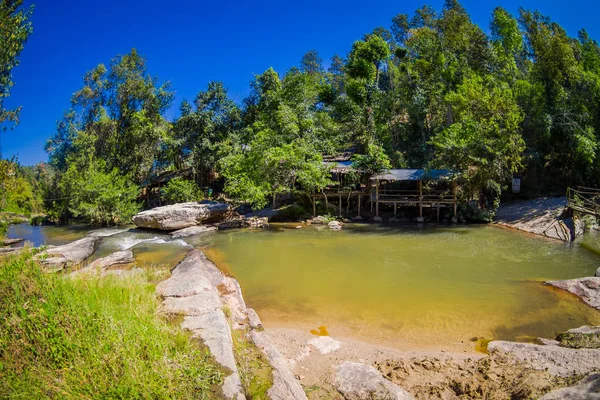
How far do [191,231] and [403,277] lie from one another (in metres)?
13.5

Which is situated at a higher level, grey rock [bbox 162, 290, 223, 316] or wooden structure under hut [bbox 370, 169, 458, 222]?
wooden structure under hut [bbox 370, 169, 458, 222]

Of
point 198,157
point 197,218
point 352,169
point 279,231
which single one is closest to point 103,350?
point 279,231

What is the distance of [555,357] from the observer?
5191 mm

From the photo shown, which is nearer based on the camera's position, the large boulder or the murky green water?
the murky green water

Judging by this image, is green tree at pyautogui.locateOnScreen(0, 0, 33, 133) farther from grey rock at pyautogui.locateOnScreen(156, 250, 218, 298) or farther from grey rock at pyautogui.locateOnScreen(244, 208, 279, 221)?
grey rock at pyautogui.locateOnScreen(244, 208, 279, 221)

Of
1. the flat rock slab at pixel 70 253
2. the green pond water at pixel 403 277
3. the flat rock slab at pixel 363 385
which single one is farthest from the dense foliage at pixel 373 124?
the flat rock slab at pixel 363 385

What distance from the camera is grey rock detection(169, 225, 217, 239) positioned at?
1947 centimetres

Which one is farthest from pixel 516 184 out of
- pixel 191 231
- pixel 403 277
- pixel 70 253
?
pixel 70 253

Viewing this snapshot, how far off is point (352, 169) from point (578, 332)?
721 inches

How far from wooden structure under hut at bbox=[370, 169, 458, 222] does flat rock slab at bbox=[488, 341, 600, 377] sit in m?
16.4

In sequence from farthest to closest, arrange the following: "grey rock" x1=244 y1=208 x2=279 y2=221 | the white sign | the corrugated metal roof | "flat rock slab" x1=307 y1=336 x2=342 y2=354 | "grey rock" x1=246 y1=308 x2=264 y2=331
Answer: "grey rock" x1=244 y1=208 x2=279 y2=221 → the white sign → the corrugated metal roof → "grey rock" x1=246 y1=308 x2=264 y2=331 → "flat rock slab" x1=307 y1=336 x2=342 y2=354

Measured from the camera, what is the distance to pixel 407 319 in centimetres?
779

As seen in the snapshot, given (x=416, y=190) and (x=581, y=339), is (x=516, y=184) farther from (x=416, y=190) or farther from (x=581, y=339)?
(x=581, y=339)

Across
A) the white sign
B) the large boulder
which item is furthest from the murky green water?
the white sign
